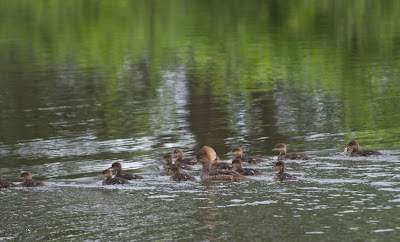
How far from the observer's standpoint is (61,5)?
2451 inches

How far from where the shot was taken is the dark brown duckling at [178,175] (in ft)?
42.1

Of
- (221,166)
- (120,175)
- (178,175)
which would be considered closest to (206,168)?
(221,166)

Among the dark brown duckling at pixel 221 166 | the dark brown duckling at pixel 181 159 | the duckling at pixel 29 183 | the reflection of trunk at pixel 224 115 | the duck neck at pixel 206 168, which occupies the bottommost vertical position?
the reflection of trunk at pixel 224 115

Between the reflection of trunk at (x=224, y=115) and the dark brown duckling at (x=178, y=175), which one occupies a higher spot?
the dark brown duckling at (x=178, y=175)

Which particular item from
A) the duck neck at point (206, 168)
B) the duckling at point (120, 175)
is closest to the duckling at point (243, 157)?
the duck neck at point (206, 168)

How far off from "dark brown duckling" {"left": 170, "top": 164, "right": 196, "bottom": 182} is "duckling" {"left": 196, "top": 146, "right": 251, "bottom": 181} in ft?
0.92

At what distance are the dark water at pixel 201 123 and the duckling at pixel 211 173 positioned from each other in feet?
0.94

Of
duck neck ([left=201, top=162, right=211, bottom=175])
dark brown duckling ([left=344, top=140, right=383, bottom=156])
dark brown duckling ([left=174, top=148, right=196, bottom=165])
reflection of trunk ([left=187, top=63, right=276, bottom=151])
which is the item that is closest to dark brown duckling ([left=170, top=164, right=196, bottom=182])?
duck neck ([left=201, top=162, right=211, bottom=175])

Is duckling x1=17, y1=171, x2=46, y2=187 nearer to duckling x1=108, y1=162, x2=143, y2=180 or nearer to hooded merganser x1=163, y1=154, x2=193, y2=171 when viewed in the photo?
duckling x1=108, y1=162, x2=143, y2=180

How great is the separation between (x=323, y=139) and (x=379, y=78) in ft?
34.9

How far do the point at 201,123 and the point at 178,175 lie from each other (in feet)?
21.0

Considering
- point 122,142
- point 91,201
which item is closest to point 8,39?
point 122,142

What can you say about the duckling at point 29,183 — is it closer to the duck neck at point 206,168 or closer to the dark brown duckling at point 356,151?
the duck neck at point 206,168

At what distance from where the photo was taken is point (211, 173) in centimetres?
1302
